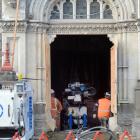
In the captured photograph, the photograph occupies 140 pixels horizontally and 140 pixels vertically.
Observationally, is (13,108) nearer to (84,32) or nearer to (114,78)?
(114,78)

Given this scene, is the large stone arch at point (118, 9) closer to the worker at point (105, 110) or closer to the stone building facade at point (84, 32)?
the stone building facade at point (84, 32)

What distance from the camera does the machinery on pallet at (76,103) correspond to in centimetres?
2098

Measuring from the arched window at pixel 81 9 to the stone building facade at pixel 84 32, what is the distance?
28 centimetres

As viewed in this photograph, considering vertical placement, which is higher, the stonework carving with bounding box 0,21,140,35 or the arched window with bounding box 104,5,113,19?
the arched window with bounding box 104,5,113,19

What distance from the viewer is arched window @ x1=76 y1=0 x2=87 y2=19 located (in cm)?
1875

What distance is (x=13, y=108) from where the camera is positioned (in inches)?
531

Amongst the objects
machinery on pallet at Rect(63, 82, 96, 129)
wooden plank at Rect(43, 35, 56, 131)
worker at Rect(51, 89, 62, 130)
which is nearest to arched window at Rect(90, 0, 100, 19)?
wooden plank at Rect(43, 35, 56, 131)

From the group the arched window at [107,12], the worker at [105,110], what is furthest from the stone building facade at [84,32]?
the worker at [105,110]

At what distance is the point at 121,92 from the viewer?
59.8 ft

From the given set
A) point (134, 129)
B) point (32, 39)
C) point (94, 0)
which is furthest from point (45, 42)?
point (134, 129)

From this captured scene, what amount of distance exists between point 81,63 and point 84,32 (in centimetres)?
533

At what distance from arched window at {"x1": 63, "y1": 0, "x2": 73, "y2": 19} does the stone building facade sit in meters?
0.24

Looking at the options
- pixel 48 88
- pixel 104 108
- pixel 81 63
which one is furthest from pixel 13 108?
pixel 81 63

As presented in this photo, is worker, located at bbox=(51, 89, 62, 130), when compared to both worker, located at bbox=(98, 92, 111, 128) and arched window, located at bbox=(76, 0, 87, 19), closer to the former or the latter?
worker, located at bbox=(98, 92, 111, 128)
